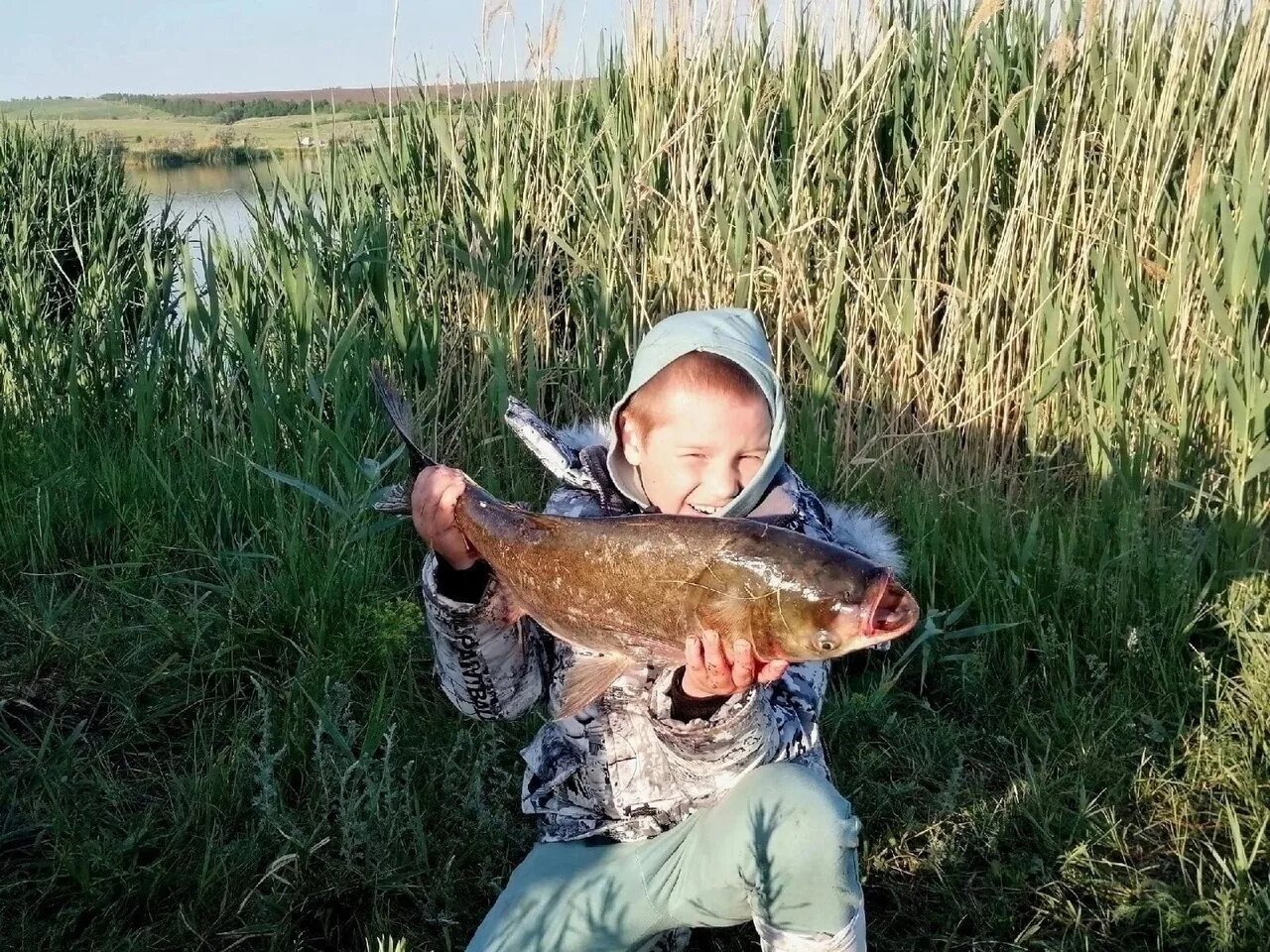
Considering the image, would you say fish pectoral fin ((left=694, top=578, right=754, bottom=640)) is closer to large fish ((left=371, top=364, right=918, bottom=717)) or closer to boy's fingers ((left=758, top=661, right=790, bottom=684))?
large fish ((left=371, top=364, right=918, bottom=717))

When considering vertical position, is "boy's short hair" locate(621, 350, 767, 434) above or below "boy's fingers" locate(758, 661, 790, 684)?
above

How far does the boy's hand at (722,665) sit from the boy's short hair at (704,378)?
46 centimetres

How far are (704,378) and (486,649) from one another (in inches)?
24.3

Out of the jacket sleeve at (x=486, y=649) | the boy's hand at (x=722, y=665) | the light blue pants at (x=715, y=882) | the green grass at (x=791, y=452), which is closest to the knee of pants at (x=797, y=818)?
the light blue pants at (x=715, y=882)

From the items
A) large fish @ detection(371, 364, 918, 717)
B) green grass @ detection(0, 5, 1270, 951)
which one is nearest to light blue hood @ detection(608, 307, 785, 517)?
large fish @ detection(371, 364, 918, 717)

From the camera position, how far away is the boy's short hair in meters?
1.92

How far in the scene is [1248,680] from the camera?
2.86 m

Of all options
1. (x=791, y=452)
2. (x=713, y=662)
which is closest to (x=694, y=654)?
(x=713, y=662)

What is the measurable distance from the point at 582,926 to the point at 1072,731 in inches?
57.0

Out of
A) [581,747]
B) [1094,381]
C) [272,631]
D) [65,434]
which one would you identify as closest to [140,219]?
[65,434]

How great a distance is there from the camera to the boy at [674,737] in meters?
1.81

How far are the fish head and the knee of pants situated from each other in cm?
42

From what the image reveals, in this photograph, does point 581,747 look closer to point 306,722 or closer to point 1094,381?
point 306,722

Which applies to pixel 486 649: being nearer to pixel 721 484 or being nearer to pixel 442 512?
pixel 442 512
